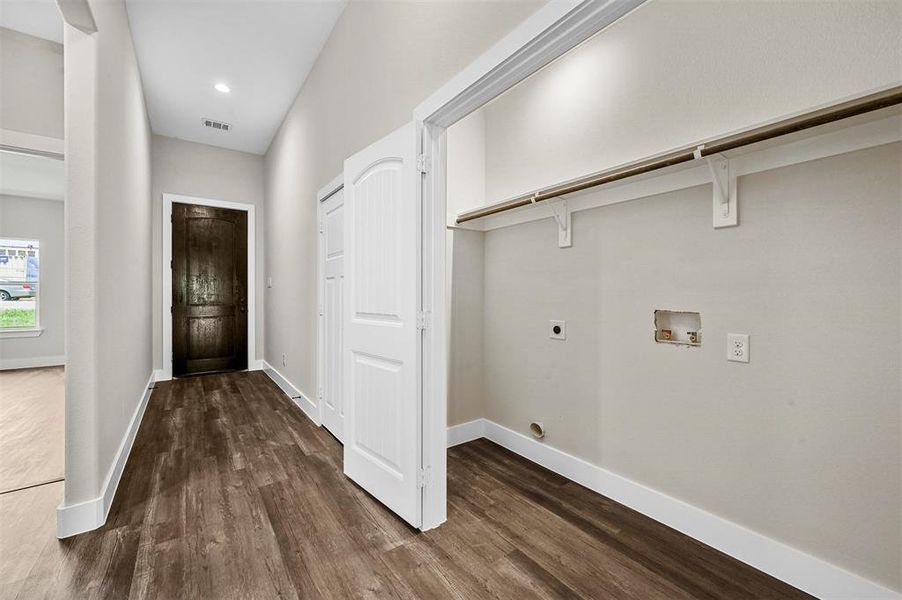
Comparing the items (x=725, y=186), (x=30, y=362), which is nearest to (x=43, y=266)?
(x=30, y=362)

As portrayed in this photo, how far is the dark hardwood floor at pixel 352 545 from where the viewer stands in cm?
152

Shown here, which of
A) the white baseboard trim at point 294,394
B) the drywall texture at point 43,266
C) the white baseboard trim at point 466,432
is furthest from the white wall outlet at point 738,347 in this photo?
the drywall texture at point 43,266

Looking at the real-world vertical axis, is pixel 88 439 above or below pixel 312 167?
below

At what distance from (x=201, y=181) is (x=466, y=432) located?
193 inches

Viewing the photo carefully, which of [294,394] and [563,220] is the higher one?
[563,220]

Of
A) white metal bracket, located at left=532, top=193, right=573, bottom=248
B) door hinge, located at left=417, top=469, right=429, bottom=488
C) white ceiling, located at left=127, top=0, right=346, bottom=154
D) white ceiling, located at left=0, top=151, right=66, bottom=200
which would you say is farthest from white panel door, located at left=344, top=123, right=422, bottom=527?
white ceiling, located at left=0, top=151, right=66, bottom=200

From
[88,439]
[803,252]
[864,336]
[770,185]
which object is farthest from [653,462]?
[88,439]

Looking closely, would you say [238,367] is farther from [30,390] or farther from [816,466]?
[816,466]

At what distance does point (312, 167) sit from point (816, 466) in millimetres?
3981

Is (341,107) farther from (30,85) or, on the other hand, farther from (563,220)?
(30,85)

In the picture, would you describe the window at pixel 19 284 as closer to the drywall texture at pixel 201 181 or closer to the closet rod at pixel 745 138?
the drywall texture at pixel 201 181

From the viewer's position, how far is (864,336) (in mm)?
1364

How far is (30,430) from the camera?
3.16 metres

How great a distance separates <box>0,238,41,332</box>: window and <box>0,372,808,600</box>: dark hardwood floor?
5125mm
